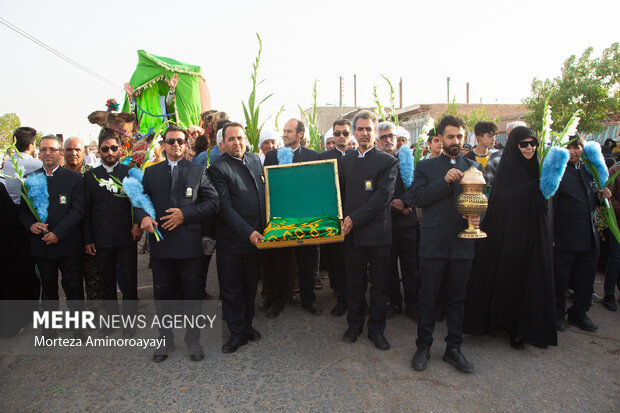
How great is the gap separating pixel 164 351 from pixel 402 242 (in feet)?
9.55

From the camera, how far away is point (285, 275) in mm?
5102

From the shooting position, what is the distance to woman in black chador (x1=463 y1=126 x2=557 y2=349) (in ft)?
12.4

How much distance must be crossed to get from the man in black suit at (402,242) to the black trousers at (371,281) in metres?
0.77

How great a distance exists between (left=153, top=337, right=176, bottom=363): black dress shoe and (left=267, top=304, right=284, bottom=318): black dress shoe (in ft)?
4.13

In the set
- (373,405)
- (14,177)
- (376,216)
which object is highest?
(14,177)

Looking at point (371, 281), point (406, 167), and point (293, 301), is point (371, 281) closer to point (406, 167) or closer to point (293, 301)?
point (406, 167)

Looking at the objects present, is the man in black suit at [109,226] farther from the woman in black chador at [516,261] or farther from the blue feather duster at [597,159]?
the blue feather duster at [597,159]

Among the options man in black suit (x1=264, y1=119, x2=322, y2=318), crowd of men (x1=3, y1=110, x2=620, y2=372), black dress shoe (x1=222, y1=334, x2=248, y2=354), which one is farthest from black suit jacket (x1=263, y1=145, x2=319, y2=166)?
black dress shoe (x1=222, y1=334, x2=248, y2=354)

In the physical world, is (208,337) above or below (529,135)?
below

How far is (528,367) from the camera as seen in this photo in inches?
139

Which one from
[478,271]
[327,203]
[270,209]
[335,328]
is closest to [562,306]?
[478,271]

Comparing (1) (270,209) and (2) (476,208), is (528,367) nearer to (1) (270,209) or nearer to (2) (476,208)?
(2) (476,208)

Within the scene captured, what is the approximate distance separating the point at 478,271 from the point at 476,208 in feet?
4.25

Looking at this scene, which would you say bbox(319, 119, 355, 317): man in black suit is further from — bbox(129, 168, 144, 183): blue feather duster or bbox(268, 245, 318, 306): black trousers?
bbox(129, 168, 144, 183): blue feather duster
